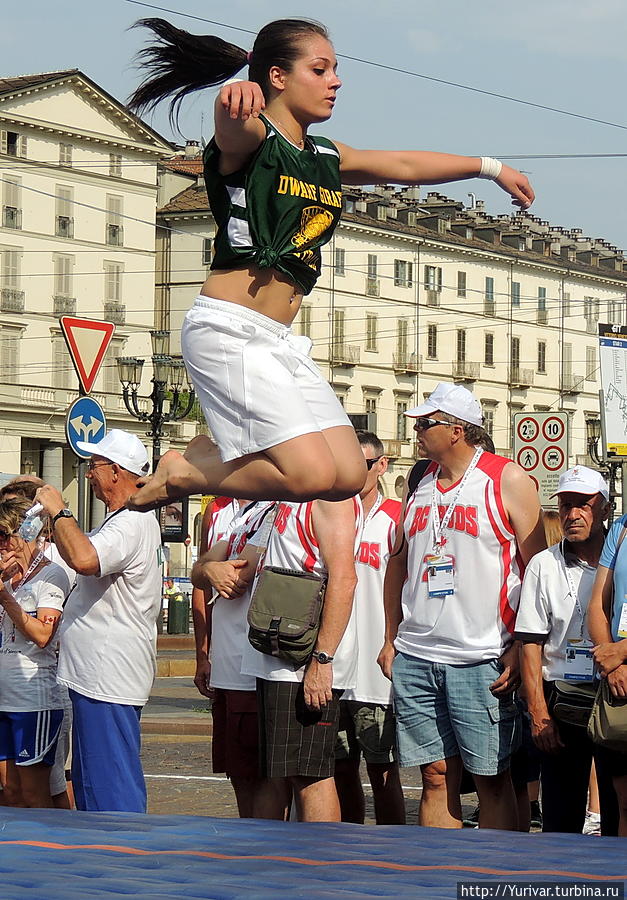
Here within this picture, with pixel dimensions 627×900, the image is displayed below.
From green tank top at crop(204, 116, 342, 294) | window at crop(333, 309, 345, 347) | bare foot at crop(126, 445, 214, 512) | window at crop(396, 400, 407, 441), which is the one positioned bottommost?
bare foot at crop(126, 445, 214, 512)

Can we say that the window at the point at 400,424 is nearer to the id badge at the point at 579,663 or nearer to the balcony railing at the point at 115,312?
the balcony railing at the point at 115,312

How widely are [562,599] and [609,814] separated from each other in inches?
43.1

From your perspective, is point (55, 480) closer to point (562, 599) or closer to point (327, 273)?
point (327, 273)

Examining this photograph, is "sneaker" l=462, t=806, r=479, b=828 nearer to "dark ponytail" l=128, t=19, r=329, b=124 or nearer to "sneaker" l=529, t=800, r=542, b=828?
"sneaker" l=529, t=800, r=542, b=828

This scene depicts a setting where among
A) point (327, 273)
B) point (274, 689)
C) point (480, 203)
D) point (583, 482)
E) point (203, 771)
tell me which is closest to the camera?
point (274, 689)

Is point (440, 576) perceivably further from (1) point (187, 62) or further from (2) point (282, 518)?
(1) point (187, 62)

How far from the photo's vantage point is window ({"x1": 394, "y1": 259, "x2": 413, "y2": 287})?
90938 mm

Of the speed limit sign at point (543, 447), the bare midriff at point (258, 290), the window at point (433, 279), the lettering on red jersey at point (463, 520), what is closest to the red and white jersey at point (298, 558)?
the lettering on red jersey at point (463, 520)

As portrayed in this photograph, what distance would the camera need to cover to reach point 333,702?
791cm

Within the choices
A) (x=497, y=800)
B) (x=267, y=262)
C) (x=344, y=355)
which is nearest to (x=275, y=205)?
(x=267, y=262)

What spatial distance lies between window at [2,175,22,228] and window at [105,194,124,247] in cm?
494

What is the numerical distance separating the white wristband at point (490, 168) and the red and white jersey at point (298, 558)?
1.90 meters

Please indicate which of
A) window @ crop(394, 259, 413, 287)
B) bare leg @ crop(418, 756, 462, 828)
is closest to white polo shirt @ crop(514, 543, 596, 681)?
bare leg @ crop(418, 756, 462, 828)

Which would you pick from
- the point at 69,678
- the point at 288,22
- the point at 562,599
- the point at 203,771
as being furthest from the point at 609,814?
the point at 203,771
